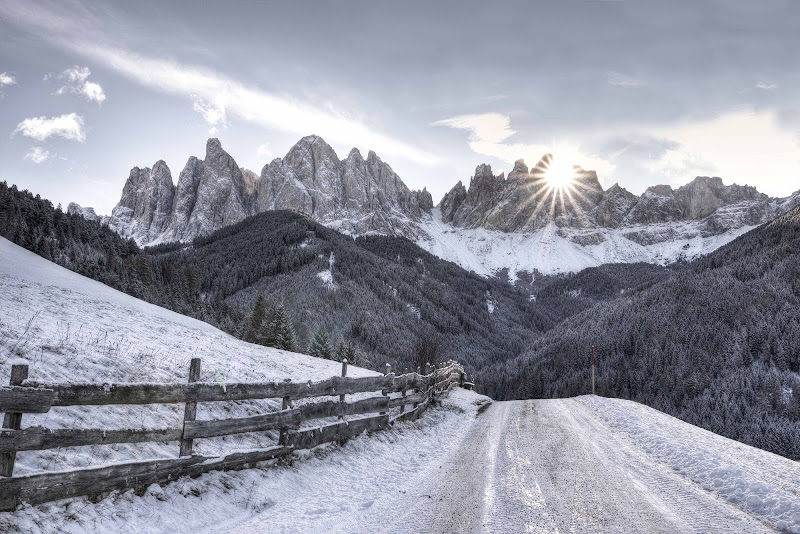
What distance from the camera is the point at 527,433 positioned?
1275 cm

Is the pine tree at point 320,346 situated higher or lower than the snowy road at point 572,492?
Result: lower

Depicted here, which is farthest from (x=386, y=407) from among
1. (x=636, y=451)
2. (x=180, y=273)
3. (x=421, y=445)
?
(x=180, y=273)

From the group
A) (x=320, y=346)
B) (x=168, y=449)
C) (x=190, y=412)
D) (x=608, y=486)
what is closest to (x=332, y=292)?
(x=320, y=346)

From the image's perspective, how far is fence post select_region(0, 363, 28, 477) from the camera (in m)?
4.61

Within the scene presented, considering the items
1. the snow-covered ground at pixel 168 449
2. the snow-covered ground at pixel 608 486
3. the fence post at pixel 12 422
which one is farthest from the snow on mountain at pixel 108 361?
the snow-covered ground at pixel 608 486

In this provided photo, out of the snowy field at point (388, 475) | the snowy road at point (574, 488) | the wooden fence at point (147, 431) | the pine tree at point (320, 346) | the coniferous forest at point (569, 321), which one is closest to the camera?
the wooden fence at point (147, 431)

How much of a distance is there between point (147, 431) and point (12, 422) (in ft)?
5.35

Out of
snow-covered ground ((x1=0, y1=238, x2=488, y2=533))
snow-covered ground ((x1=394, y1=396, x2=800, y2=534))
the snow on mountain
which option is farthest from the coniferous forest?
snow-covered ground ((x1=394, y1=396, x2=800, y2=534))

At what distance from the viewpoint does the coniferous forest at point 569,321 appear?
66.2m

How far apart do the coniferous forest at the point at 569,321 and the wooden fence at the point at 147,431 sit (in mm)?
34053

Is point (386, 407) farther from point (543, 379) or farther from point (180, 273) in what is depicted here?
point (543, 379)

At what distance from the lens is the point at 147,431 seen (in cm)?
607

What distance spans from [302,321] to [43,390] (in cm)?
11053

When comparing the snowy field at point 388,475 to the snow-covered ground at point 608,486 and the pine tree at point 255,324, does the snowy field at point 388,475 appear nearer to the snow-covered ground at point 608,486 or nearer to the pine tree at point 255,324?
the snow-covered ground at point 608,486
